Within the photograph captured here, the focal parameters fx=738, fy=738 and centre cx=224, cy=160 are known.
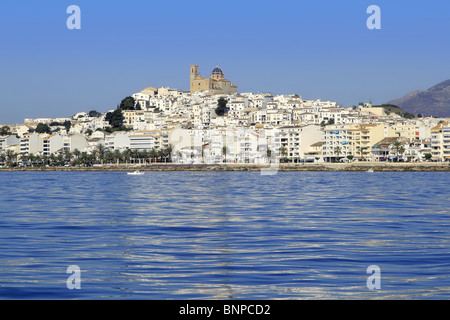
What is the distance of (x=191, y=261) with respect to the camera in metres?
11.0

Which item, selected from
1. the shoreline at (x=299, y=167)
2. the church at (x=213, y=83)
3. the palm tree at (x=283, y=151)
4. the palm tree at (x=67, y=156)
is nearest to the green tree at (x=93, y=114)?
the church at (x=213, y=83)

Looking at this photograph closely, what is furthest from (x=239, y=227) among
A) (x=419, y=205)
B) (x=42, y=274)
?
(x=419, y=205)

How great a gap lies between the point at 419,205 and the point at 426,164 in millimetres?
68370

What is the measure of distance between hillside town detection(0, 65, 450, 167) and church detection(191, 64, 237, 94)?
0.23 meters

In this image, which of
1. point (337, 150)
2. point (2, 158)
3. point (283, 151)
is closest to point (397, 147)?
point (337, 150)

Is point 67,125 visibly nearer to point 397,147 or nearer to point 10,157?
point 10,157

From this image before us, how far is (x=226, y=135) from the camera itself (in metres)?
116

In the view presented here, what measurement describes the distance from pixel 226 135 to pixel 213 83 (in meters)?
55.9

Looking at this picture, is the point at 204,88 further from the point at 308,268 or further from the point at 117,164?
the point at 308,268

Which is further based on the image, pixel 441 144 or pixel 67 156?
pixel 67 156

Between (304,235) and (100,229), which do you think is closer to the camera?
(304,235)

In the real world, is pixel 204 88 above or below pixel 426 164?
above

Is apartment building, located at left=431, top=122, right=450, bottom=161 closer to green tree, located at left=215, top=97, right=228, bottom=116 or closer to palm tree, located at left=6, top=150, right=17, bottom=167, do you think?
green tree, located at left=215, top=97, right=228, bottom=116

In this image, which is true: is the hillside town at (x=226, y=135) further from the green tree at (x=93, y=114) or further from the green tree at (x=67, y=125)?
the green tree at (x=93, y=114)
